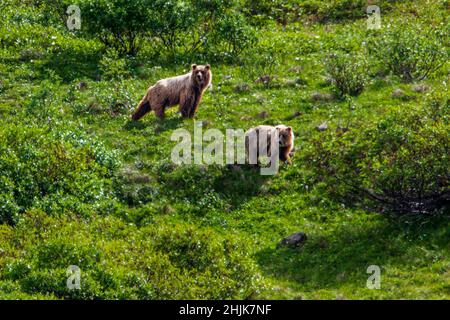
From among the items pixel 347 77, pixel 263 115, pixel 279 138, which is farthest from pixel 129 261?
pixel 347 77

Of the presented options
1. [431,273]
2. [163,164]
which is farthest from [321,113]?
[431,273]

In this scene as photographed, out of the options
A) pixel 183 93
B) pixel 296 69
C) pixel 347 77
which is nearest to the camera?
pixel 183 93

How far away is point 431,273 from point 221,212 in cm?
607

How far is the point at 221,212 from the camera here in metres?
Answer: 26.3

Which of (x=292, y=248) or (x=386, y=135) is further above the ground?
(x=386, y=135)

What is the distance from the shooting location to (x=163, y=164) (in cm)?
2800

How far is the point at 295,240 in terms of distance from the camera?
80.3ft

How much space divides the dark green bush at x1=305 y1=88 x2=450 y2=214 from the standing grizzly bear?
16.8ft

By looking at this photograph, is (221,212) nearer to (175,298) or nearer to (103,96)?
(175,298)

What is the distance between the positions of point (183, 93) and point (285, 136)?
423cm

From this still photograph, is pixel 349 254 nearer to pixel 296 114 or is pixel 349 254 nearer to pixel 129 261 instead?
pixel 129 261
